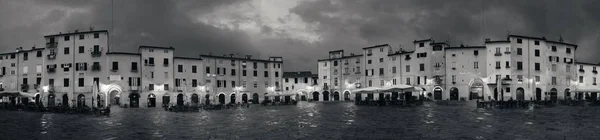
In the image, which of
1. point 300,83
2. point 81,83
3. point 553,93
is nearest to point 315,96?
point 300,83

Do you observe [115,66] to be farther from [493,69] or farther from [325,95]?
[493,69]

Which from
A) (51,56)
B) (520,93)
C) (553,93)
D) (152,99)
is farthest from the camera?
(553,93)

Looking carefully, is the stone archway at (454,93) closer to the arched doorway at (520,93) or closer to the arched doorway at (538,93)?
the arched doorway at (520,93)

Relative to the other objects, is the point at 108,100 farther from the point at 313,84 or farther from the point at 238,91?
the point at 313,84

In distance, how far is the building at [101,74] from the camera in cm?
5403

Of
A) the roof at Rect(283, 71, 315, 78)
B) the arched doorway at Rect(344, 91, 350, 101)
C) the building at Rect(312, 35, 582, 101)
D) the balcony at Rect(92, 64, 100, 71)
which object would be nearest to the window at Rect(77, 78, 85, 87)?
the balcony at Rect(92, 64, 100, 71)

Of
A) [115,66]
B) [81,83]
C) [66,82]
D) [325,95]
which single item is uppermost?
[115,66]

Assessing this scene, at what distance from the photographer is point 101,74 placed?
53.9 m

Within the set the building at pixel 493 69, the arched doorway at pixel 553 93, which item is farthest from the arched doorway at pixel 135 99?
the arched doorway at pixel 553 93

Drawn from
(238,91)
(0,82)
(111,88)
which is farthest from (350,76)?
(0,82)

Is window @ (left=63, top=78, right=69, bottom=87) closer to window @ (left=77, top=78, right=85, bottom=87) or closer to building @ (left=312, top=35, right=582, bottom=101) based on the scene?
window @ (left=77, top=78, right=85, bottom=87)

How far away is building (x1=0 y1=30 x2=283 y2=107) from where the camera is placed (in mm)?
54031

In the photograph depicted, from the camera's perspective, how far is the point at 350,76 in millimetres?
73000

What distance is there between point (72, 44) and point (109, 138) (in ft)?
147
